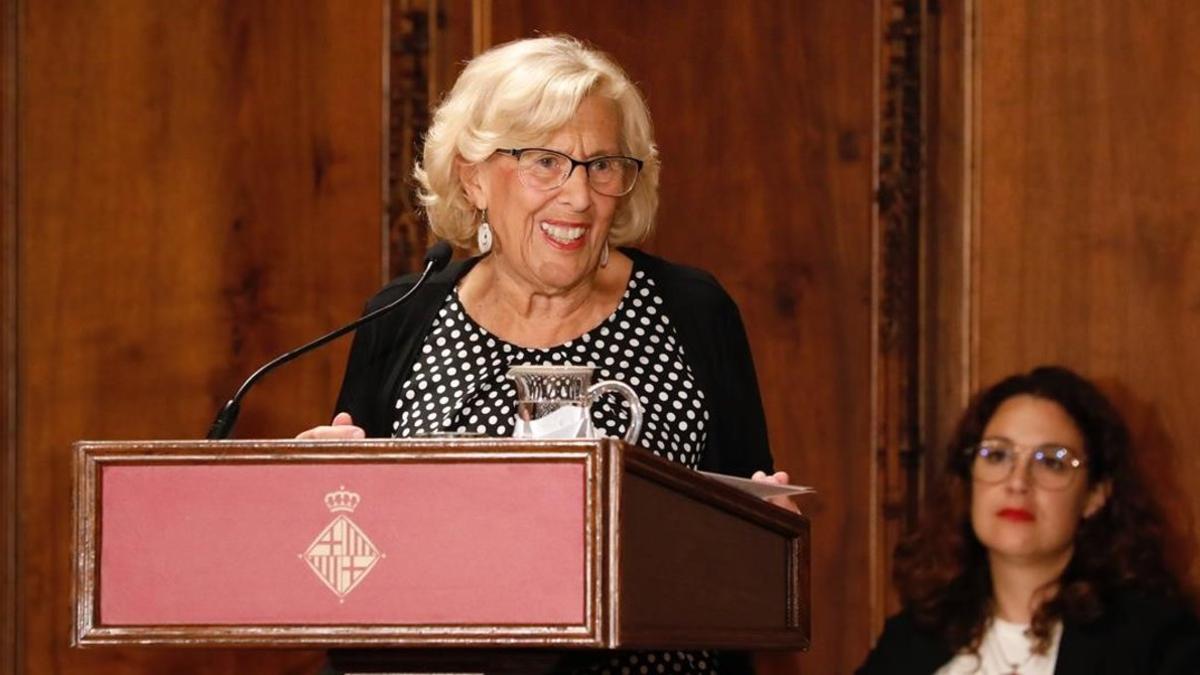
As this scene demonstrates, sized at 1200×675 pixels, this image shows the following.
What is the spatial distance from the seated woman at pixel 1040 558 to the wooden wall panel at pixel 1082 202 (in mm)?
529

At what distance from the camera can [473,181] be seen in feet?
8.65

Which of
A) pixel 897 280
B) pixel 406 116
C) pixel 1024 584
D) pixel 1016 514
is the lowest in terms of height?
pixel 1024 584

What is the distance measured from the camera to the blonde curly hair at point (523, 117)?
2.46 meters

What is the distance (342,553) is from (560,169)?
859mm

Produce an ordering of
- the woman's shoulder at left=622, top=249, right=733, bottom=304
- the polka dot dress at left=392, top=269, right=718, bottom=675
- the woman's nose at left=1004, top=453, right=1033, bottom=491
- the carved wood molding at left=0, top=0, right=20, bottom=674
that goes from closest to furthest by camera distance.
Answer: the polka dot dress at left=392, top=269, right=718, bottom=675 < the woman's shoulder at left=622, top=249, right=733, bottom=304 < the woman's nose at left=1004, top=453, right=1033, bottom=491 < the carved wood molding at left=0, top=0, right=20, bottom=674

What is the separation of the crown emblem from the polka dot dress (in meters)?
0.62

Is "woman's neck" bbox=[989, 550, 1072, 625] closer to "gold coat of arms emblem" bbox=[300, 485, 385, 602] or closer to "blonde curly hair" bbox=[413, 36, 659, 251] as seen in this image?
"blonde curly hair" bbox=[413, 36, 659, 251]

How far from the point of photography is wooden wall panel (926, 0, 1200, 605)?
12.2 ft

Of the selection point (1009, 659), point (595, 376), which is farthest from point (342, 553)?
point (1009, 659)

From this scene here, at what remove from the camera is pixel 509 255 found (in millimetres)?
2545

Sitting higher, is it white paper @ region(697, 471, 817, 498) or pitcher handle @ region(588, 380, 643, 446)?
pitcher handle @ region(588, 380, 643, 446)

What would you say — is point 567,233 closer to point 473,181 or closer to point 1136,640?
point 473,181

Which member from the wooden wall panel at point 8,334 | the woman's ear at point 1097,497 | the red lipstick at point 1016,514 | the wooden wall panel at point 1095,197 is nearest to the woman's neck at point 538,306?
the red lipstick at point 1016,514

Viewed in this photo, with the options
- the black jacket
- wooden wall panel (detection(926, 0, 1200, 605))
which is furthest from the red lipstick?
wooden wall panel (detection(926, 0, 1200, 605))
